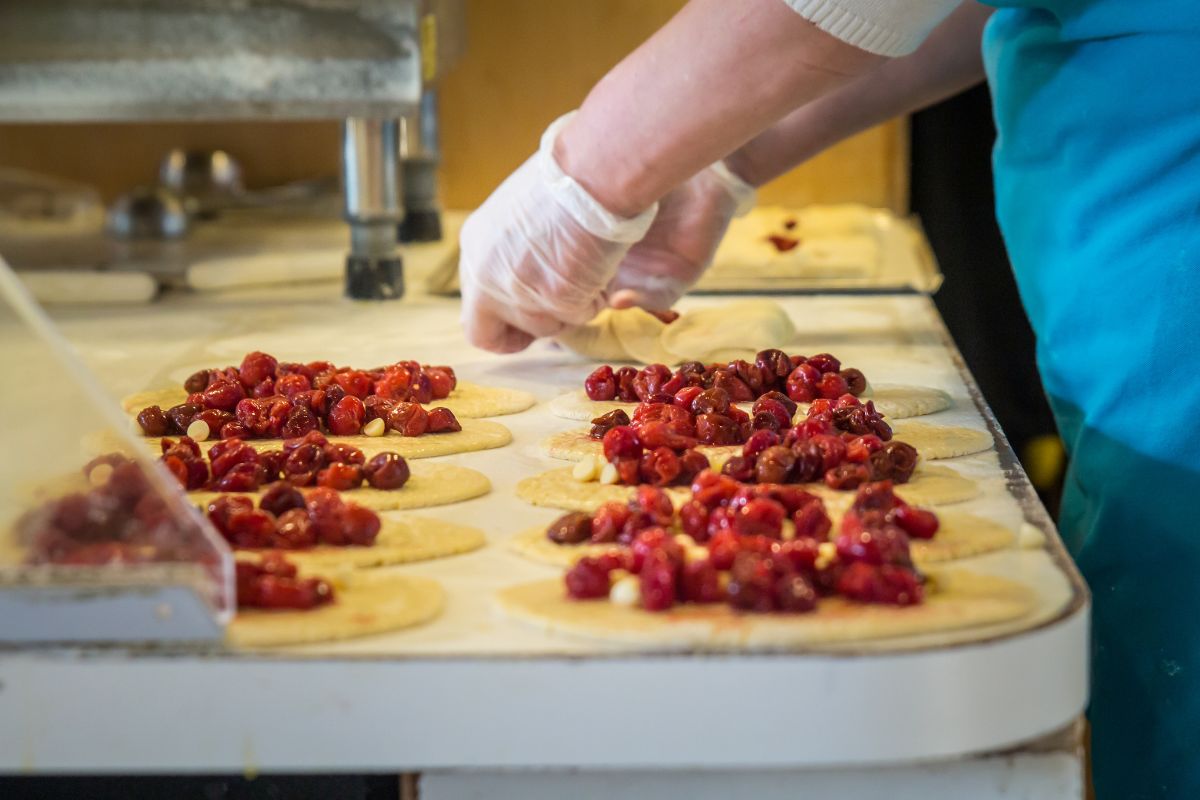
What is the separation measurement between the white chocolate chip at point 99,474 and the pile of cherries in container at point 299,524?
12cm

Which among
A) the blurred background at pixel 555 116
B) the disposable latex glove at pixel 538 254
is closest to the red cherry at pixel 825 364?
the disposable latex glove at pixel 538 254

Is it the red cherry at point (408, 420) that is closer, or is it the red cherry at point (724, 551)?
the red cherry at point (724, 551)

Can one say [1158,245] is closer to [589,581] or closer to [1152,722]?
[1152,722]

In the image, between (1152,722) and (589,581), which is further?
(1152,722)

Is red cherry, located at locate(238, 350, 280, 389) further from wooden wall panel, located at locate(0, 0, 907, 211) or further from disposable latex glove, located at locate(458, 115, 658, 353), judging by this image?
wooden wall panel, located at locate(0, 0, 907, 211)

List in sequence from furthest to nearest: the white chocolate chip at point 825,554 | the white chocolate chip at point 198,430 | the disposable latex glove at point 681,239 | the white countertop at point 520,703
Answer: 1. the disposable latex glove at point 681,239
2. the white chocolate chip at point 198,430
3. the white chocolate chip at point 825,554
4. the white countertop at point 520,703

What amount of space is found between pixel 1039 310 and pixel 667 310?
45 cm

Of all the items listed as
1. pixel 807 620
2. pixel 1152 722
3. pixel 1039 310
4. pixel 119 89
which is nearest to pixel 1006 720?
pixel 807 620

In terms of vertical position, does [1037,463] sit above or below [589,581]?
below

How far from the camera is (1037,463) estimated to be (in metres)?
2.97

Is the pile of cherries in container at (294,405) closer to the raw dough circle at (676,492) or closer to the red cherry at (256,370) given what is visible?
the red cherry at (256,370)

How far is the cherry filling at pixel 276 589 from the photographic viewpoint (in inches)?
33.4

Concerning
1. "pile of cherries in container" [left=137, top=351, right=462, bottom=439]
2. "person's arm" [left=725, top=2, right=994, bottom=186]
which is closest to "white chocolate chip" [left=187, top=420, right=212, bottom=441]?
"pile of cherries in container" [left=137, top=351, right=462, bottom=439]

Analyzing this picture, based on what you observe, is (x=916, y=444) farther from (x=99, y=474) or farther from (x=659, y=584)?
(x=99, y=474)
